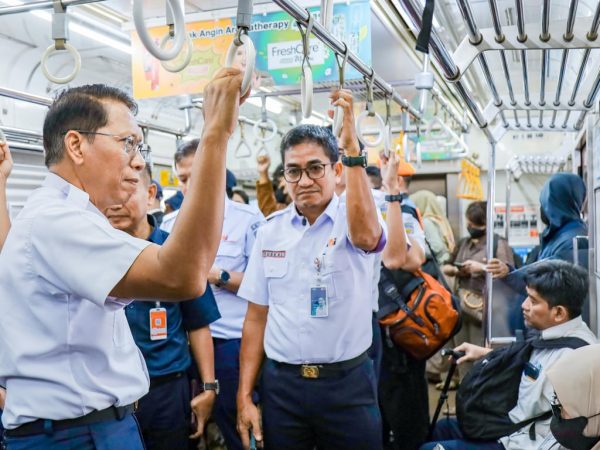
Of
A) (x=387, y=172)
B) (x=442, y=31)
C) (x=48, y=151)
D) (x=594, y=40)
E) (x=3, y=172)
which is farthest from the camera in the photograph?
(x=442, y=31)

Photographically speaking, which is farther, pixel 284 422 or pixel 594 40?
pixel 284 422

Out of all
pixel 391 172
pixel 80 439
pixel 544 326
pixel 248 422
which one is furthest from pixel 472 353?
pixel 80 439

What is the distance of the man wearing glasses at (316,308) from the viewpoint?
2.21m

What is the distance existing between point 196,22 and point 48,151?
3.16m

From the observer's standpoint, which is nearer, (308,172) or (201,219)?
(201,219)

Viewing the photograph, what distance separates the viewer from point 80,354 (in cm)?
137

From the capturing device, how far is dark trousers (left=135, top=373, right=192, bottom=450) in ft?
7.59

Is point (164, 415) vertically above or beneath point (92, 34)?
beneath

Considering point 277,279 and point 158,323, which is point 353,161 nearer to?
point 277,279

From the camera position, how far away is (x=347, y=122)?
2.00 meters

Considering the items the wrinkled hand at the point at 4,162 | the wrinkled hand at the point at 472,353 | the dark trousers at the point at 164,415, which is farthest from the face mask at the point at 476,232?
the wrinkled hand at the point at 4,162

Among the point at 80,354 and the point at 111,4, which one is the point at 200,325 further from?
the point at 111,4

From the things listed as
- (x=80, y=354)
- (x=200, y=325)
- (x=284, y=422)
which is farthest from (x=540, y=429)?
(x=80, y=354)

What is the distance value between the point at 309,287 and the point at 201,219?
1255 millimetres
